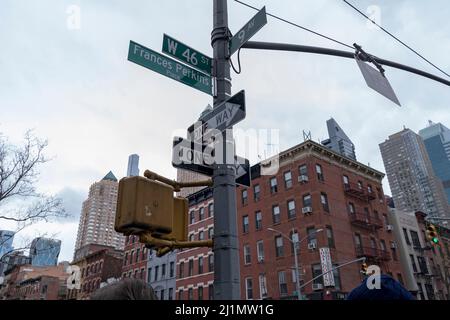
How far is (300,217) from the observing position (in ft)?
114

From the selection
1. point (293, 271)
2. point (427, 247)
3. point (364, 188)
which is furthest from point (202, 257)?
point (427, 247)

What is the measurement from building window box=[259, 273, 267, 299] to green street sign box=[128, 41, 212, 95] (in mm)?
32978

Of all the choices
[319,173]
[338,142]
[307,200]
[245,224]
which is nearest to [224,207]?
[307,200]

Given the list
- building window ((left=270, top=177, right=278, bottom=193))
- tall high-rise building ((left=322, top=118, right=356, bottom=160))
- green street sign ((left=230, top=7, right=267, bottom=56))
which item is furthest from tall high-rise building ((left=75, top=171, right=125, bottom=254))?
green street sign ((left=230, top=7, right=267, bottom=56))

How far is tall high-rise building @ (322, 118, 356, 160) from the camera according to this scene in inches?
1948

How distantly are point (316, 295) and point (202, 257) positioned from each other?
49.9 feet

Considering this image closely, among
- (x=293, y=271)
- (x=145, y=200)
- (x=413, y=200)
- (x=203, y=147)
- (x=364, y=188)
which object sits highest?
(x=413, y=200)

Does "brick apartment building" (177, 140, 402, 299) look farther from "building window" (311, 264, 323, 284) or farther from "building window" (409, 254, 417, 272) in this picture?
"building window" (409, 254, 417, 272)

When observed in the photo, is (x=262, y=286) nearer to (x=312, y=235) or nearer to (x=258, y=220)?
(x=258, y=220)

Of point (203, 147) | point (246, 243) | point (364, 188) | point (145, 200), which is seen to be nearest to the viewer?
point (145, 200)

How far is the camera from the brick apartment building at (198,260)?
4031 centimetres

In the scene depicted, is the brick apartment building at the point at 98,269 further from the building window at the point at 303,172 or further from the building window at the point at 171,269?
the building window at the point at 303,172
